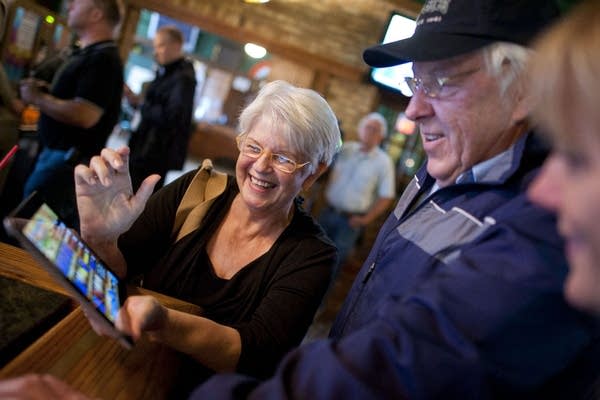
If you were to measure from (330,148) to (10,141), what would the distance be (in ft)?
5.70

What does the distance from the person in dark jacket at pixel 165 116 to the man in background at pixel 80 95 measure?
486 millimetres

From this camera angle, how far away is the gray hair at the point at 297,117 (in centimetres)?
145

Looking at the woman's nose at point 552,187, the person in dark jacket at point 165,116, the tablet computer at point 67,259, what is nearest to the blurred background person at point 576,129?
the woman's nose at point 552,187

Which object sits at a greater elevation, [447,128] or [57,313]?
[447,128]

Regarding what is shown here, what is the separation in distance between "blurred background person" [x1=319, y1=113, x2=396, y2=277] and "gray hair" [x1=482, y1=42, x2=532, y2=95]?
340cm

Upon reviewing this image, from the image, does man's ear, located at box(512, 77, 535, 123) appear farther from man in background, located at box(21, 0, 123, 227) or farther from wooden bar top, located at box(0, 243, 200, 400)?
man in background, located at box(21, 0, 123, 227)

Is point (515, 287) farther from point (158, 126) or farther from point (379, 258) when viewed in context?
point (158, 126)

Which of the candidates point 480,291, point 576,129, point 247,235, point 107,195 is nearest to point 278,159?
point 247,235

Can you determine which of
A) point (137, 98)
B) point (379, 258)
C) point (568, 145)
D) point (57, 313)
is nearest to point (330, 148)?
point (379, 258)

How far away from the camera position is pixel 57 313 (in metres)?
0.95

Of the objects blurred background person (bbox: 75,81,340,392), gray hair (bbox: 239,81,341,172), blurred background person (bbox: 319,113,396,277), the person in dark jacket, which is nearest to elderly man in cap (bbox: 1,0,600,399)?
blurred background person (bbox: 75,81,340,392)

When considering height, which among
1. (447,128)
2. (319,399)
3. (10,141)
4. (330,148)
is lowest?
(10,141)

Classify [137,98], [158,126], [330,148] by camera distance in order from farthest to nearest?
[137,98] → [158,126] → [330,148]

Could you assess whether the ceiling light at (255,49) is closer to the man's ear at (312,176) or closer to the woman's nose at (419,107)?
the man's ear at (312,176)
